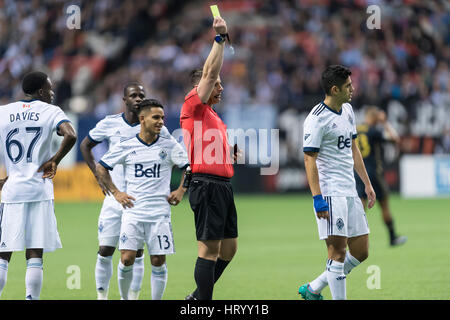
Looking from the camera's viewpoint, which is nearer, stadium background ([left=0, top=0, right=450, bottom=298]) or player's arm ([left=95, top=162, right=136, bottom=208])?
player's arm ([left=95, top=162, right=136, bottom=208])

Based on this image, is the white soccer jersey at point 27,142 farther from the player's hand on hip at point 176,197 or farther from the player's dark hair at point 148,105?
the player's hand on hip at point 176,197

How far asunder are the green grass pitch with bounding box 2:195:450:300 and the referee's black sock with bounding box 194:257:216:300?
5.68 ft

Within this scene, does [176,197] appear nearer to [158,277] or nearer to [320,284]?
[158,277]

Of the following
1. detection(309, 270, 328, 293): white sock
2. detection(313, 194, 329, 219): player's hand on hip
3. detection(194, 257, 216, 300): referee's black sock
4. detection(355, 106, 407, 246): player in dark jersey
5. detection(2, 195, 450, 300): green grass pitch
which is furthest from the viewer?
detection(355, 106, 407, 246): player in dark jersey

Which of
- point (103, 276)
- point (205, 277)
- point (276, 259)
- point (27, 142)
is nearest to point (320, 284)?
point (205, 277)

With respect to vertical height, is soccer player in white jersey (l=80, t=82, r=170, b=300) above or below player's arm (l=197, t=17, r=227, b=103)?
below

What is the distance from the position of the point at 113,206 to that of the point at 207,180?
1581 mm

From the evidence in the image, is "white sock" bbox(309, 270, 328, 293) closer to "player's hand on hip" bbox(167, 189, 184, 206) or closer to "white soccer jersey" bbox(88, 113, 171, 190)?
"player's hand on hip" bbox(167, 189, 184, 206)

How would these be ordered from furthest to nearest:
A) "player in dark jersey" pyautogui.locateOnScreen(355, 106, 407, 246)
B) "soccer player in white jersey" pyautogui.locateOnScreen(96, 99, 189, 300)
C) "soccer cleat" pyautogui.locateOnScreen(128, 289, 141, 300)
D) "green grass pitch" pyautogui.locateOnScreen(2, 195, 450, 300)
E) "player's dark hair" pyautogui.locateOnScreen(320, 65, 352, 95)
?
"player in dark jersey" pyautogui.locateOnScreen(355, 106, 407, 246)
"green grass pitch" pyautogui.locateOnScreen(2, 195, 450, 300)
"soccer cleat" pyautogui.locateOnScreen(128, 289, 141, 300)
"soccer player in white jersey" pyautogui.locateOnScreen(96, 99, 189, 300)
"player's dark hair" pyautogui.locateOnScreen(320, 65, 352, 95)

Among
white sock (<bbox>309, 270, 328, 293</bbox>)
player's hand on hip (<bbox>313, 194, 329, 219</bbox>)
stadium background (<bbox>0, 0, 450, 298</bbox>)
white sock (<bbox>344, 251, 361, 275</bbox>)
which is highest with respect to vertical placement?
stadium background (<bbox>0, 0, 450, 298</bbox>)

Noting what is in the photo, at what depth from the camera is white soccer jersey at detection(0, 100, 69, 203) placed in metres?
7.35

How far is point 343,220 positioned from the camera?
7.29m

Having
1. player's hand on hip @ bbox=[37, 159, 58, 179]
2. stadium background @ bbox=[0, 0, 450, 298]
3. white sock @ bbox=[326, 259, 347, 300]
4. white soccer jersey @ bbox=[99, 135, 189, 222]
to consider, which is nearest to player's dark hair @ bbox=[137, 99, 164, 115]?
white soccer jersey @ bbox=[99, 135, 189, 222]
